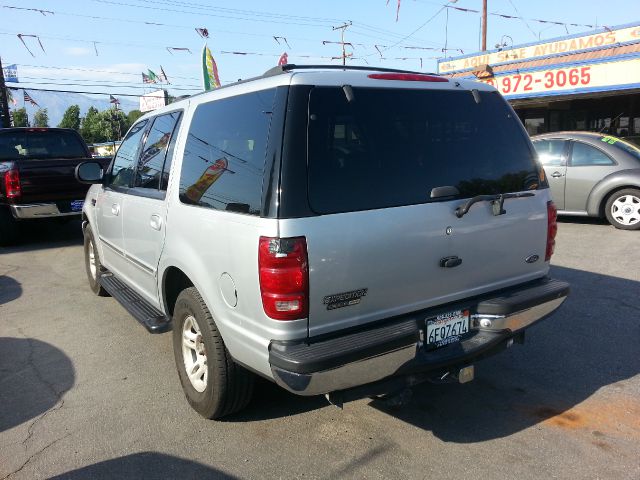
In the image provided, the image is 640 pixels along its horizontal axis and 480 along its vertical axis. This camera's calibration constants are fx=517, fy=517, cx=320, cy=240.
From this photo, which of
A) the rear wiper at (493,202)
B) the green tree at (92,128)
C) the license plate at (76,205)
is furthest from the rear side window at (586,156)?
the green tree at (92,128)

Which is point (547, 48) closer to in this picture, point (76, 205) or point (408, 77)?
point (76, 205)

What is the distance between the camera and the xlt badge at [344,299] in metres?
2.55

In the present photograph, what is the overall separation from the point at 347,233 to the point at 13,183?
7731mm

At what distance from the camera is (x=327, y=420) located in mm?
3303

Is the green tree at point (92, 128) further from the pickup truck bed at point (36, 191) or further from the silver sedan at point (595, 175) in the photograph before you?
the silver sedan at point (595, 175)

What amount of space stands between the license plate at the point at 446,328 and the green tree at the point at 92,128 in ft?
273

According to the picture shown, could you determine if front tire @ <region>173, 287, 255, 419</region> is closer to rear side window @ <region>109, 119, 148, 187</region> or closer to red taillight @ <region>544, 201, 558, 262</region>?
rear side window @ <region>109, 119, 148, 187</region>

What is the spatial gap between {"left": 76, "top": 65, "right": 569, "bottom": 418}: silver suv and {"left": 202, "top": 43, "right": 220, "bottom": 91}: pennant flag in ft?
57.7

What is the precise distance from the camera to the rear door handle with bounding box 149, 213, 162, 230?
365 cm

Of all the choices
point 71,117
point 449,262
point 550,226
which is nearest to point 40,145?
point 449,262

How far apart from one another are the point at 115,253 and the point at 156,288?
4.24 feet

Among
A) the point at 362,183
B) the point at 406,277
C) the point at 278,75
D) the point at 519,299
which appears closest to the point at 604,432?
the point at 519,299

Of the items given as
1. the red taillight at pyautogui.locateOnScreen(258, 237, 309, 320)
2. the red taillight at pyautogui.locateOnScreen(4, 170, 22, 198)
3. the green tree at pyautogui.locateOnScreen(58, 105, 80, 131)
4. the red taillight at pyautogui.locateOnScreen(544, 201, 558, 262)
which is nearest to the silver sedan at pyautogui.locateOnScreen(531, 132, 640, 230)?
the red taillight at pyautogui.locateOnScreen(544, 201, 558, 262)

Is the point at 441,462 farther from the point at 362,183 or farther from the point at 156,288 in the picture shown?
the point at 156,288
